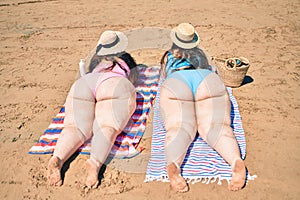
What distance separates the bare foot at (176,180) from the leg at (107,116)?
749 mm

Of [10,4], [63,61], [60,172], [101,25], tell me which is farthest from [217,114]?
[10,4]

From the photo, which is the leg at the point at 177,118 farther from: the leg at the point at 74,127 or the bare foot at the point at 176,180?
the leg at the point at 74,127

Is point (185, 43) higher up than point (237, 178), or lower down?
higher up

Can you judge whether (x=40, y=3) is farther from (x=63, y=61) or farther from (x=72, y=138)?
(x=72, y=138)

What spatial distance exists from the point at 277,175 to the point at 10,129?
11.2 feet

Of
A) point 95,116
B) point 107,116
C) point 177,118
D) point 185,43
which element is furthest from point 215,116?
point 95,116

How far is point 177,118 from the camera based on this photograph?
299cm

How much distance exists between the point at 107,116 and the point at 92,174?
2.20 feet

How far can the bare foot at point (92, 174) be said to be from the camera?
282 centimetres

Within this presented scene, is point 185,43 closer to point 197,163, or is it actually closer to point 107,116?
point 107,116

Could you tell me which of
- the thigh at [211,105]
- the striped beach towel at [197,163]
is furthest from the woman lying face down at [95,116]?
the thigh at [211,105]

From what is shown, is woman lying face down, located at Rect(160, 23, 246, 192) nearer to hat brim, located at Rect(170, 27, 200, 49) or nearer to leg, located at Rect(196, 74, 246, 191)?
leg, located at Rect(196, 74, 246, 191)

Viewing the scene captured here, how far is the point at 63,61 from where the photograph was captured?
5.06 meters

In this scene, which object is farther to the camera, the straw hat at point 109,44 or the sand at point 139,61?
the straw hat at point 109,44
